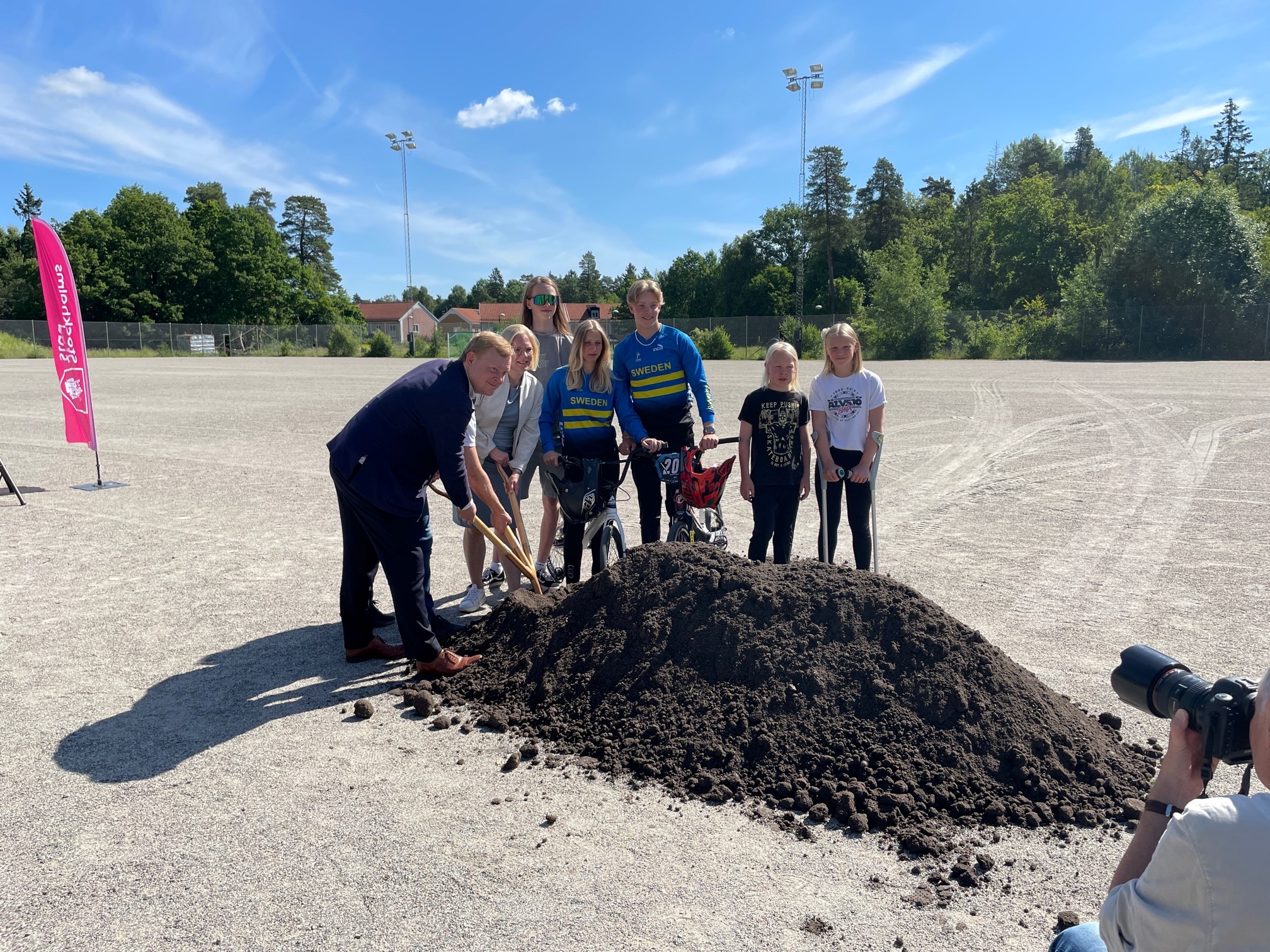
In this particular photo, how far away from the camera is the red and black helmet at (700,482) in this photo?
5.53m

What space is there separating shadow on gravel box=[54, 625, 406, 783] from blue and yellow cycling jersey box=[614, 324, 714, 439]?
224 cm

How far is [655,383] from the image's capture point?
5.68m

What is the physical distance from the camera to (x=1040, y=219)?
66.2 metres

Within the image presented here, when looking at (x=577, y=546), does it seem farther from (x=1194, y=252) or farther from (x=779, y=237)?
(x=779, y=237)

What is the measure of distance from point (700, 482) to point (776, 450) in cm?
56

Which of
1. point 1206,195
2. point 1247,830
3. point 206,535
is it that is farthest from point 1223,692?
point 1206,195

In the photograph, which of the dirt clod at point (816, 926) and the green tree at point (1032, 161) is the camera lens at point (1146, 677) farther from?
the green tree at point (1032, 161)

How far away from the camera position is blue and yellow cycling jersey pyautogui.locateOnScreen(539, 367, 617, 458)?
564cm

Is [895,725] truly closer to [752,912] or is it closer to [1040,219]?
[752,912]

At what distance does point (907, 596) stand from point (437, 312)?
451 feet

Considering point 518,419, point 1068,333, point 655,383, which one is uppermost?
point 1068,333

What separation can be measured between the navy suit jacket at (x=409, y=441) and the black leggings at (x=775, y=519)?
82.5 inches

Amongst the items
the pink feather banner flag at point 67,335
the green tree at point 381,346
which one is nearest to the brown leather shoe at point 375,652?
the pink feather banner flag at point 67,335

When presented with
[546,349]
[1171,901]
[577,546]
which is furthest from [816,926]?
[546,349]
